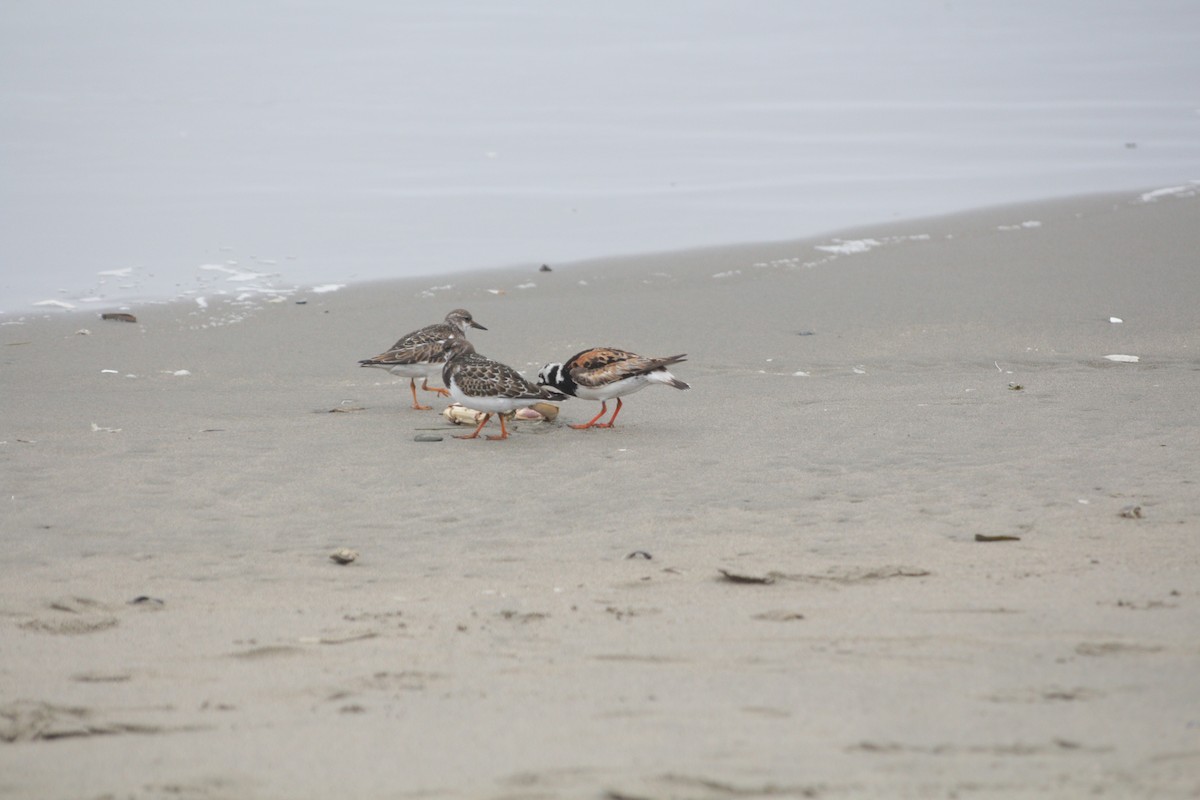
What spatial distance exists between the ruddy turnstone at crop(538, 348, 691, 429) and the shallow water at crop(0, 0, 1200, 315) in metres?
5.00

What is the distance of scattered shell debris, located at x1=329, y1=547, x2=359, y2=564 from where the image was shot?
6.05m

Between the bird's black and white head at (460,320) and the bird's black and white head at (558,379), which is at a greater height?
the bird's black and white head at (460,320)

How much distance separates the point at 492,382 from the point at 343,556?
8.67 feet

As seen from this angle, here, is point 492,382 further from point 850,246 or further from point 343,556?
point 850,246

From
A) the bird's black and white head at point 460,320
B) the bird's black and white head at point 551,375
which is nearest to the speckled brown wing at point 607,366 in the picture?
the bird's black and white head at point 551,375

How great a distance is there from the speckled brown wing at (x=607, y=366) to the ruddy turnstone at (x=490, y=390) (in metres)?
0.21

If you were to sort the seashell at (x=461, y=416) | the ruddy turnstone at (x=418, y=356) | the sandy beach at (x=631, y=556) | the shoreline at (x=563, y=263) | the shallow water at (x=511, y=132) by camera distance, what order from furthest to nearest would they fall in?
the shallow water at (x=511, y=132) < the shoreline at (x=563, y=263) < the ruddy turnstone at (x=418, y=356) < the seashell at (x=461, y=416) < the sandy beach at (x=631, y=556)

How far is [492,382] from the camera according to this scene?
852cm

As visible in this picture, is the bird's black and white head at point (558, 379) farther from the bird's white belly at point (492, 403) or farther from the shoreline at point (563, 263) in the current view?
the shoreline at point (563, 263)

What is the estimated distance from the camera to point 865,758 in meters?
3.73

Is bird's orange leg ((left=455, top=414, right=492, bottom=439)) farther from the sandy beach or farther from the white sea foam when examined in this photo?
the white sea foam

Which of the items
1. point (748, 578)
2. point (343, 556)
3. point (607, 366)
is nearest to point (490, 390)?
point (607, 366)

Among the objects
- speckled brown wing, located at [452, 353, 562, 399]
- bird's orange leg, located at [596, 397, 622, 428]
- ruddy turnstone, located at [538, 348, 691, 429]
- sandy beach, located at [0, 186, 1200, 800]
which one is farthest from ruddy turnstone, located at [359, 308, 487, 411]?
bird's orange leg, located at [596, 397, 622, 428]

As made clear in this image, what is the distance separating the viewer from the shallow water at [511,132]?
1508 centimetres
